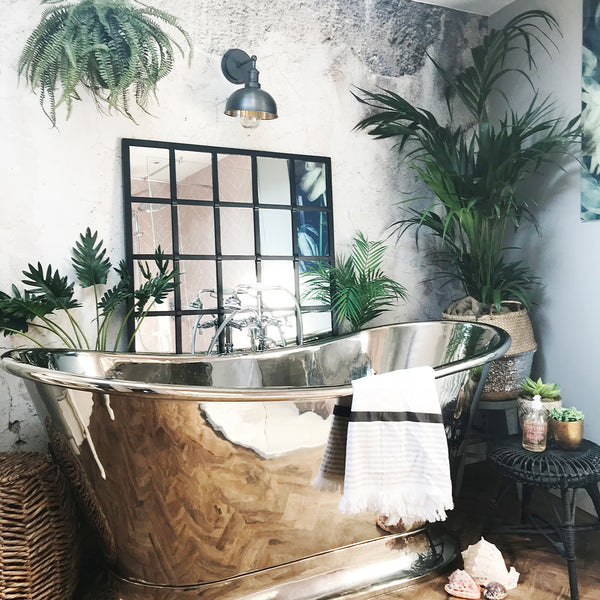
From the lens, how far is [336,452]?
155cm

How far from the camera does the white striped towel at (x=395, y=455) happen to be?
140 centimetres

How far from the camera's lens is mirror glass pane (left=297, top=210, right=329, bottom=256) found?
2.53m

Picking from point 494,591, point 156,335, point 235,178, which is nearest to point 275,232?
point 235,178

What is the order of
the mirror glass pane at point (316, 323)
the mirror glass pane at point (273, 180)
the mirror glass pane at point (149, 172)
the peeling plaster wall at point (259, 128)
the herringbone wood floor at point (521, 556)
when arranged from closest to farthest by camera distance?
the herringbone wood floor at point (521, 556)
the peeling plaster wall at point (259, 128)
the mirror glass pane at point (149, 172)
the mirror glass pane at point (273, 180)
the mirror glass pane at point (316, 323)

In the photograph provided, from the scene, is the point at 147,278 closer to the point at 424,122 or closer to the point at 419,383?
the point at 419,383

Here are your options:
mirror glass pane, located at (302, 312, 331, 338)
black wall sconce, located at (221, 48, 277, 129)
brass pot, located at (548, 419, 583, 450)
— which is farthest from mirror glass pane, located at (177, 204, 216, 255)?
brass pot, located at (548, 419, 583, 450)

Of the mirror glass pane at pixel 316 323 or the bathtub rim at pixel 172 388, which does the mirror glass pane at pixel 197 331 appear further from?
the bathtub rim at pixel 172 388

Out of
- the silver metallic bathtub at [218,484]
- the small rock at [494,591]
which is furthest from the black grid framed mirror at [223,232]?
the small rock at [494,591]

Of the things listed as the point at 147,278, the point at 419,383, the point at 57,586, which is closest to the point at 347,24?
the point at 147,278

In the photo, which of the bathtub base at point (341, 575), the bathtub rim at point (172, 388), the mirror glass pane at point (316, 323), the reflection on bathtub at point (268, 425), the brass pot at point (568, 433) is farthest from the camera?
the mirror glass pane at point (316, 323)

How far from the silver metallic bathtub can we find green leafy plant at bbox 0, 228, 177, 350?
6.3 inches

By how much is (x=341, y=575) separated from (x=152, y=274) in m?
1.32

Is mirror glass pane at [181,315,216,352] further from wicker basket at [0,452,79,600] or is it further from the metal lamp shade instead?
the metal lamp shade

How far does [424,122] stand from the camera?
2.54 meters
